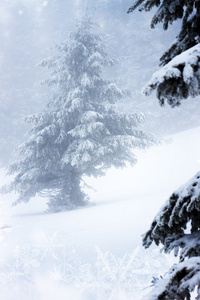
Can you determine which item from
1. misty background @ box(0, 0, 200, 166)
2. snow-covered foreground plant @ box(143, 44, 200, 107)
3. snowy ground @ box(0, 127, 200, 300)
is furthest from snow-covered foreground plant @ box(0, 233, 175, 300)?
misty background @ box(0, 0, 200, 166)

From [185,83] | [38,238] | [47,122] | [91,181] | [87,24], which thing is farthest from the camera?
[91,181]

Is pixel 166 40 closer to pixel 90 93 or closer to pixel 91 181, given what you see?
pixel 91 181

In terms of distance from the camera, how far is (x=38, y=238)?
718 cm

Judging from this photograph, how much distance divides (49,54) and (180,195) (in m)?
34.5

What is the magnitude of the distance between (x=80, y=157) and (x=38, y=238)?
367 cm

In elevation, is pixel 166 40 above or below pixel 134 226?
above

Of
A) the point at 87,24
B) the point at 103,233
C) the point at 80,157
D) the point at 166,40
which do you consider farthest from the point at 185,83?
the point at 166,40

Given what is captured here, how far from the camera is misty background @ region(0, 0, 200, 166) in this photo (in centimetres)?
2755

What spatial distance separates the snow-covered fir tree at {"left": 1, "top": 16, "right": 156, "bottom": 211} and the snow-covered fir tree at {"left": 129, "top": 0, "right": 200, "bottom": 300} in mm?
8008

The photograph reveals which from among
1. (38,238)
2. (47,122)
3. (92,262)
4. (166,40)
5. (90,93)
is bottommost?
(92,262)

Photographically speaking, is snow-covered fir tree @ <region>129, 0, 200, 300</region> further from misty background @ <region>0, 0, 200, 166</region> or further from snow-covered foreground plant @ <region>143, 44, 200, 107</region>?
misty background @ <region>0, 0, 200, 166</region>

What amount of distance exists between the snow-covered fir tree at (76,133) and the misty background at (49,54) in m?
13.1

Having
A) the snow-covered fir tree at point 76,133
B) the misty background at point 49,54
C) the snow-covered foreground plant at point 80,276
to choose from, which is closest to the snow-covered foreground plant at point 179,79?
the snow-covered foreground plant at point 80,276

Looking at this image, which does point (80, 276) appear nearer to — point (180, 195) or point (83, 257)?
point (83, 257)
